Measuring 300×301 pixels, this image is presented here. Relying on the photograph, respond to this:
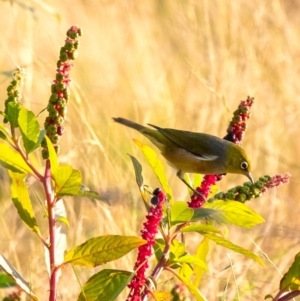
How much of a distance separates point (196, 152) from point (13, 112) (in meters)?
1.85

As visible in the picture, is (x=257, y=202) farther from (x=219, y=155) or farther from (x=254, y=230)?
(x=219, y=155)

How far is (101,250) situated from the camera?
172cm

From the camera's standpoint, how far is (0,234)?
3.97 m

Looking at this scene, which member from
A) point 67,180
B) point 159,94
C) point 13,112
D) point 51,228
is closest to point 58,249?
point 51,228

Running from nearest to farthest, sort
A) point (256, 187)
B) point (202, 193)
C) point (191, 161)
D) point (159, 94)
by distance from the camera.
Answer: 1. point (256, 187)
2. point (202, 193)
3. point (191, 161)
4. point (159, 94)

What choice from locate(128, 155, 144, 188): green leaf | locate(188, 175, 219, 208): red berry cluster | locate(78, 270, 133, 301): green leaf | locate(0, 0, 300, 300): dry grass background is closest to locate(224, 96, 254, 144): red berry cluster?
locate(188, 175, 219, 208): red berry cluster

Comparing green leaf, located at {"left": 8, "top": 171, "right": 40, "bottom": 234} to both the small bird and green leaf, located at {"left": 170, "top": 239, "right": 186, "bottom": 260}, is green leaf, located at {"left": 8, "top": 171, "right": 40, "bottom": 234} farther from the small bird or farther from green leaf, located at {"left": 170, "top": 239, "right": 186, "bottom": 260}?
the small bird

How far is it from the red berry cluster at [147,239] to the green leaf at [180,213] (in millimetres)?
53

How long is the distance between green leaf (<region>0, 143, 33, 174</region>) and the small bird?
1.53 m

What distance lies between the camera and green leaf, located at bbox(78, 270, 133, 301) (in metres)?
1.77

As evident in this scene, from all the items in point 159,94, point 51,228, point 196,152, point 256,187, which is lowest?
point 51,228

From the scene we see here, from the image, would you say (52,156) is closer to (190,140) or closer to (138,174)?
(138,174)

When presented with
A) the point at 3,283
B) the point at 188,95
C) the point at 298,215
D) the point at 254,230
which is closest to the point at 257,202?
the point at 298,215

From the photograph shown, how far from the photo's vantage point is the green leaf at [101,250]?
1.67m
